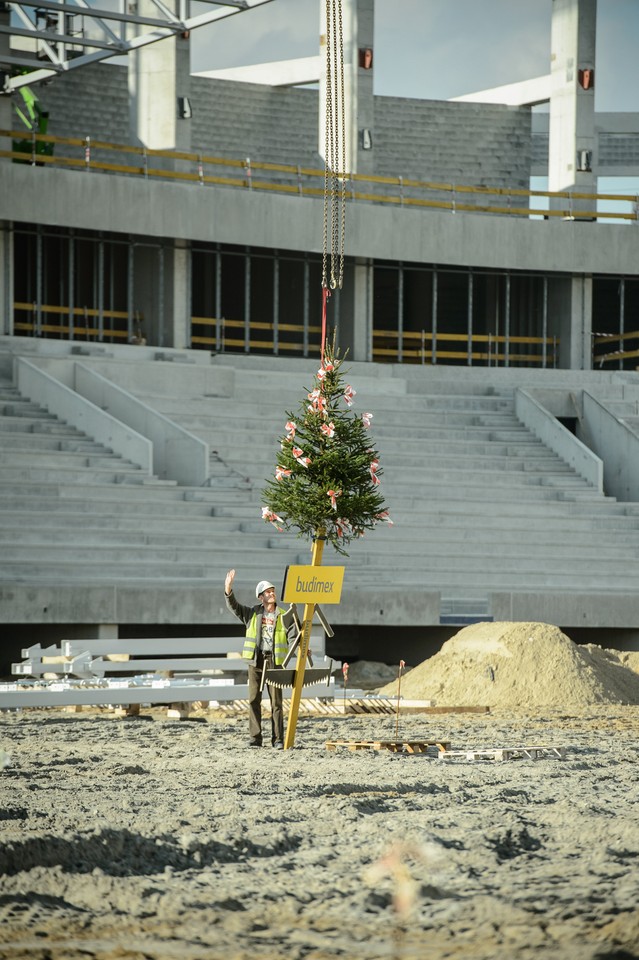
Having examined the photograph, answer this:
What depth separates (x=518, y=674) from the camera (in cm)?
1906

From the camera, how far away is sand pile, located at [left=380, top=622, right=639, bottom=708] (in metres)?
18.8

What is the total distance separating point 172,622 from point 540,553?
719 cm

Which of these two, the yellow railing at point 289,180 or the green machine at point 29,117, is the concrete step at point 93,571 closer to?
the yellow railing at point 289,180

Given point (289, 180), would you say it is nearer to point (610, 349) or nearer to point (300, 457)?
point (610, 349)

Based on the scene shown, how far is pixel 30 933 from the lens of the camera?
5.66 metres

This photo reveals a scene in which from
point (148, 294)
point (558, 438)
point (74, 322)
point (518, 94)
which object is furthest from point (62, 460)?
point (518, 94)

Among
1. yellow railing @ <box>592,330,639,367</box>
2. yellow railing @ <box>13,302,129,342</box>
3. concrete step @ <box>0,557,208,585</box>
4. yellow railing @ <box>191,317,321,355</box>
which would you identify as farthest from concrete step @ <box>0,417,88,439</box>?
yellow railing @ <box>592,330,639,367</box>

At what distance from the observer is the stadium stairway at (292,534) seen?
896 inches

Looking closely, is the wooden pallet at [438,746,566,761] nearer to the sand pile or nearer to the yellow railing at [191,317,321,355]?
the sand pile

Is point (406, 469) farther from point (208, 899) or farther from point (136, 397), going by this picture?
point (208, 899)

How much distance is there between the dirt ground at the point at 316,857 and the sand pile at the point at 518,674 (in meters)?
6.37

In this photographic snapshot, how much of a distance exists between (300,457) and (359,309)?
24358 millimetres

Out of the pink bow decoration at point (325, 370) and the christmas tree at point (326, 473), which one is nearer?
the christmas tree at point (326, 473)

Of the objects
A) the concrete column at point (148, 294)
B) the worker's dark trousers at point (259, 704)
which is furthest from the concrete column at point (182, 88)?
the worker's dark trousers at point (259, 704)
